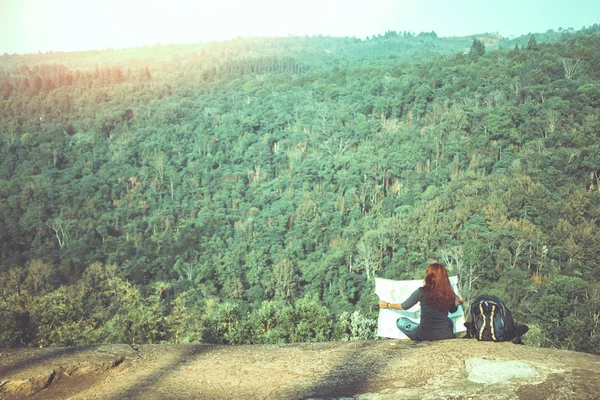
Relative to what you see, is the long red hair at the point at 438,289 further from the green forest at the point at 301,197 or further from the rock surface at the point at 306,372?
the green forest at the point at 301,197

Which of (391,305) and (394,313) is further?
(394,313)

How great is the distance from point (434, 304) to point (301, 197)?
215 feet

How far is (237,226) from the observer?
223ft

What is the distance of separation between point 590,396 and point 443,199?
189 feet

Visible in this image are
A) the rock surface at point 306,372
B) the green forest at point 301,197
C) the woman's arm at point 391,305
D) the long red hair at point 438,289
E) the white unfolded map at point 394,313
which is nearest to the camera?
the rock surface at point 306,372

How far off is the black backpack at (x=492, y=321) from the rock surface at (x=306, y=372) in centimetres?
11

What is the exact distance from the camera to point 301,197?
7138 centimetres

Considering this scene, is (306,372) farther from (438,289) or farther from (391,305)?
(438,289)

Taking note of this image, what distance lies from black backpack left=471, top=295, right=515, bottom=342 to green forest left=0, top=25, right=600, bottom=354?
11.1 meters

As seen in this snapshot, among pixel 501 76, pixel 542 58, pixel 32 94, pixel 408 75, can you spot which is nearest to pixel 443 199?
pixel 501 76

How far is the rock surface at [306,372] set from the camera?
16.0 ft

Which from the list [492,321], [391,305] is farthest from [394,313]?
[492,321]

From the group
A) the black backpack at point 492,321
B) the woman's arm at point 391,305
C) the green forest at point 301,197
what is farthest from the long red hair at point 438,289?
the green forest at point 301,197

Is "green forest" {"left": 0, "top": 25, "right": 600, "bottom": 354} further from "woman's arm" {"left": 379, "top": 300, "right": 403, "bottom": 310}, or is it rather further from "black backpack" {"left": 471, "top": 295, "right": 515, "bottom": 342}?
"black backpack" {"left": 471, "top": 295, "right": 515, "bottom": 342}
